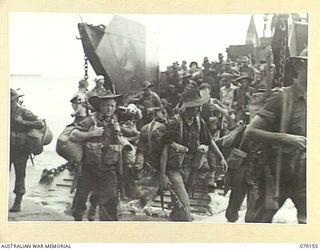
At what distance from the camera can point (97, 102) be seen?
0.79 meters

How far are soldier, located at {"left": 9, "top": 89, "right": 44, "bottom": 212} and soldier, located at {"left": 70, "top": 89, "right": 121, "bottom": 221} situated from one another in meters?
0.08

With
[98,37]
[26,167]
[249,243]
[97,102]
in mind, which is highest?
[98,37]

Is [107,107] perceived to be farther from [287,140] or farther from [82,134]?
[287,140]

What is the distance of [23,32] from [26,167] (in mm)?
225

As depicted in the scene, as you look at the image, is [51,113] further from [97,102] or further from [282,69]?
[282,69]

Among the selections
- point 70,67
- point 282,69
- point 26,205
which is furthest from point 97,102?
point 282,69

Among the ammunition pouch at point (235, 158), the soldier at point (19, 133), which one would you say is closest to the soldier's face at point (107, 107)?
the soldier at point (19, 133)

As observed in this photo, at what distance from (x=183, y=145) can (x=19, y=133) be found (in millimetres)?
274

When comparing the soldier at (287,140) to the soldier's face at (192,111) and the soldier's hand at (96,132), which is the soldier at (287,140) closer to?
the soldier's face at (192,111)

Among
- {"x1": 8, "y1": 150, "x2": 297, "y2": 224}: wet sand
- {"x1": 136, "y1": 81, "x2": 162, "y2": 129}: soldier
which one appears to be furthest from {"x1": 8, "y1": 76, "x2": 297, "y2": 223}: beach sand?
{"x1": 136, "y1": 81, "x2": 162, "y2": 129}: soldier

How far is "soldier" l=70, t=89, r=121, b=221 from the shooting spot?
31.1 inches

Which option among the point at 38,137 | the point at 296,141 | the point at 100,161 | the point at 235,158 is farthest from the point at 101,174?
the point at 296,141

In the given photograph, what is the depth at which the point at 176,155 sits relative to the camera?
792 mm

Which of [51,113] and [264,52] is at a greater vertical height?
[264,52]
